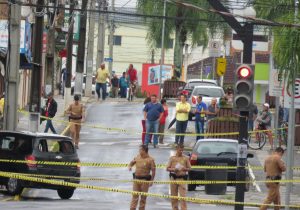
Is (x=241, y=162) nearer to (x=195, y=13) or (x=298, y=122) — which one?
(x=298, y=122)

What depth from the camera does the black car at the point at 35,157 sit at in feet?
94.6

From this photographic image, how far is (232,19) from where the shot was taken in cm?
2359

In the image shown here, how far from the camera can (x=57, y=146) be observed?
29.8 metres

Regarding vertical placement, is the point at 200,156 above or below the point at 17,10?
below

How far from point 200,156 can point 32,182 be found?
5.69 metres

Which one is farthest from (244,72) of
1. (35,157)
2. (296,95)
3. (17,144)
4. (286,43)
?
(17,144)

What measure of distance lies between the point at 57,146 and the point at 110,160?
7.20 meters

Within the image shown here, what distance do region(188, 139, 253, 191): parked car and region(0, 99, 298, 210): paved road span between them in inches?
17.5

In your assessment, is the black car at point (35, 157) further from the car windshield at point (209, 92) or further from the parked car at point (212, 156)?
the car windshield at point (209, 92)

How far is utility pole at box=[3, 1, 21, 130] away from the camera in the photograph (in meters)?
33.5

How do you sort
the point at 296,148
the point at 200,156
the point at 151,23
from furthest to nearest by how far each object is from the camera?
1. the point at 151,23
2. the point at 296,148
3. the point at 200,156

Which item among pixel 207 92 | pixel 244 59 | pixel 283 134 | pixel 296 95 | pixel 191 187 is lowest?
pixel 191 187

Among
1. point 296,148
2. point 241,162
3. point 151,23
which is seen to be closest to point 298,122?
point 296,148

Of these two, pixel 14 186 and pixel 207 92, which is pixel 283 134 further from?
pixel 14 186
